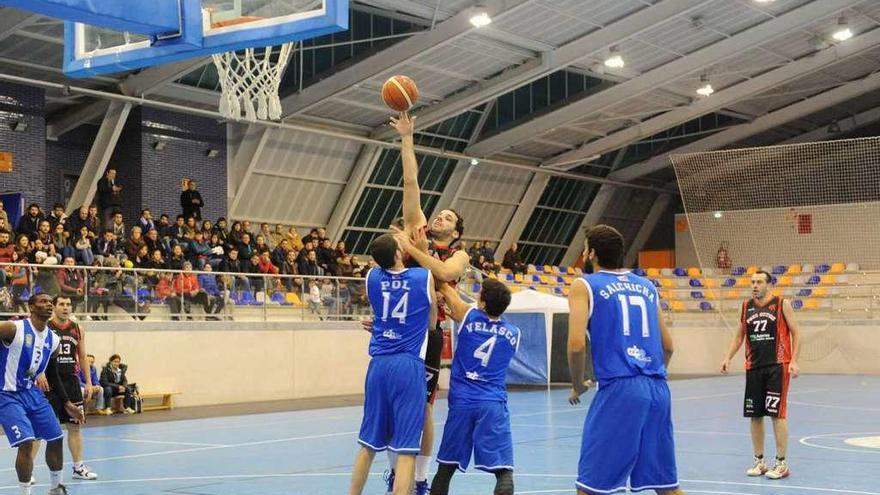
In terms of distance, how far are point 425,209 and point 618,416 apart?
3338 cm

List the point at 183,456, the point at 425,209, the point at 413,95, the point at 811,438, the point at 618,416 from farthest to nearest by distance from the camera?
1. the point at 425,209
2. the point at 811,438
3. the point at 183,456
4. the point at 413,95
5. the point at 618,416

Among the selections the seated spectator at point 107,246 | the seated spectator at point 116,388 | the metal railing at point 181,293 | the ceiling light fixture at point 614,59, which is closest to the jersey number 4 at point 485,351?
the metal railing at point 181,293

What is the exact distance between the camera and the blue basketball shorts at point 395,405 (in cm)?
798

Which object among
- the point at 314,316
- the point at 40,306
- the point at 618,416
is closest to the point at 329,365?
the point at 314,316

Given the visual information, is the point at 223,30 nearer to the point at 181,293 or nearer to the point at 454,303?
the point at 454,303

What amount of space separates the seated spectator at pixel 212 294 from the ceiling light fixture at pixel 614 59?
13.6 metres

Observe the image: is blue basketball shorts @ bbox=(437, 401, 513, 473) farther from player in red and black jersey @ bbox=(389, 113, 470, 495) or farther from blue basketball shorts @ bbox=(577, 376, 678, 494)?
blue basketball shorts @ bbox=(577, 376, 678, 494)

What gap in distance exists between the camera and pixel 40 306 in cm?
993

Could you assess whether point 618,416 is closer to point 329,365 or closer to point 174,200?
point 329,365

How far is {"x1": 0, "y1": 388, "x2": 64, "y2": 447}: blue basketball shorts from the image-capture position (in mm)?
9578

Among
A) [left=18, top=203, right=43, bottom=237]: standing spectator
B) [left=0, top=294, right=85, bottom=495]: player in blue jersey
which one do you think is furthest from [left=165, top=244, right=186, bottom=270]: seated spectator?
[left=0, top=294, right=85, bottom=495]: player in blue jersey

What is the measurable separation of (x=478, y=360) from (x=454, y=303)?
452 mm

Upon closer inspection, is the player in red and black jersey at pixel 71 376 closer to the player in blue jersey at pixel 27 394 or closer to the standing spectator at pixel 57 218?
the player in blue jersey at pixel 27 394

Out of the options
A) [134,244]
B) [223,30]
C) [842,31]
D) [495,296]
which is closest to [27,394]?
[223,30]
